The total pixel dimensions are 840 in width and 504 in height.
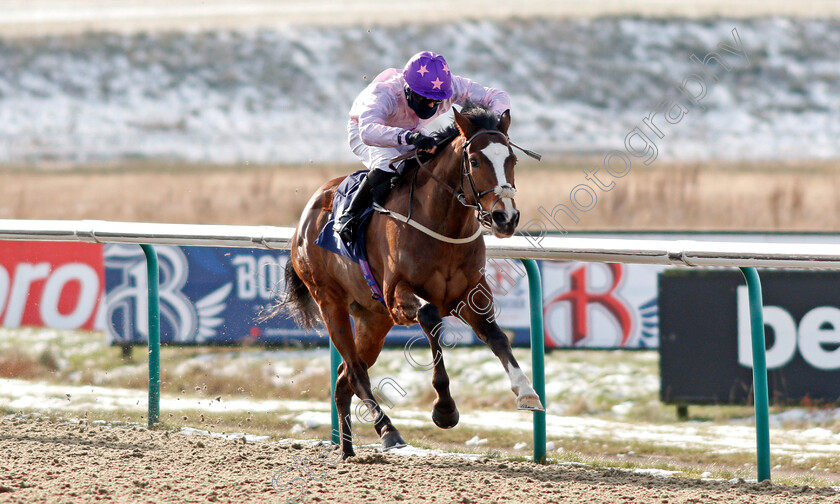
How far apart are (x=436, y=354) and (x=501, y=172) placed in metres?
0.83

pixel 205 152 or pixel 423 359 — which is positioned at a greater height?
pixel 205 152

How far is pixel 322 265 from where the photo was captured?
205 inches

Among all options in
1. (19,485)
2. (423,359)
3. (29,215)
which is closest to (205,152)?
(29,215)

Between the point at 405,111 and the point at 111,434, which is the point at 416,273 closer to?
the point at 405,111

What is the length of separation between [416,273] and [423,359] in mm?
4464

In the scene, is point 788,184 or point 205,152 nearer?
point 788,184

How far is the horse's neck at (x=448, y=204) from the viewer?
4418 mm

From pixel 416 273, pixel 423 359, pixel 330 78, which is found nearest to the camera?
pixel 416 273

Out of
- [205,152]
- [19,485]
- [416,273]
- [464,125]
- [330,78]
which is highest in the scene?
[330,78]

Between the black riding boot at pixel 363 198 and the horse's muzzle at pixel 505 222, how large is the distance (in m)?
0.94

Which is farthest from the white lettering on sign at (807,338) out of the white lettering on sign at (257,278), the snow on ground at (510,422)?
the white lettering on sign at (257,278)

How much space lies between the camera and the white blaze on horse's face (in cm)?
398

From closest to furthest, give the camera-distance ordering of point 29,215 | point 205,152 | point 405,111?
point 405,111 < point 29,215 < point 205,152

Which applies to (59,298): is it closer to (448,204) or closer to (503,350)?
(448,204)
